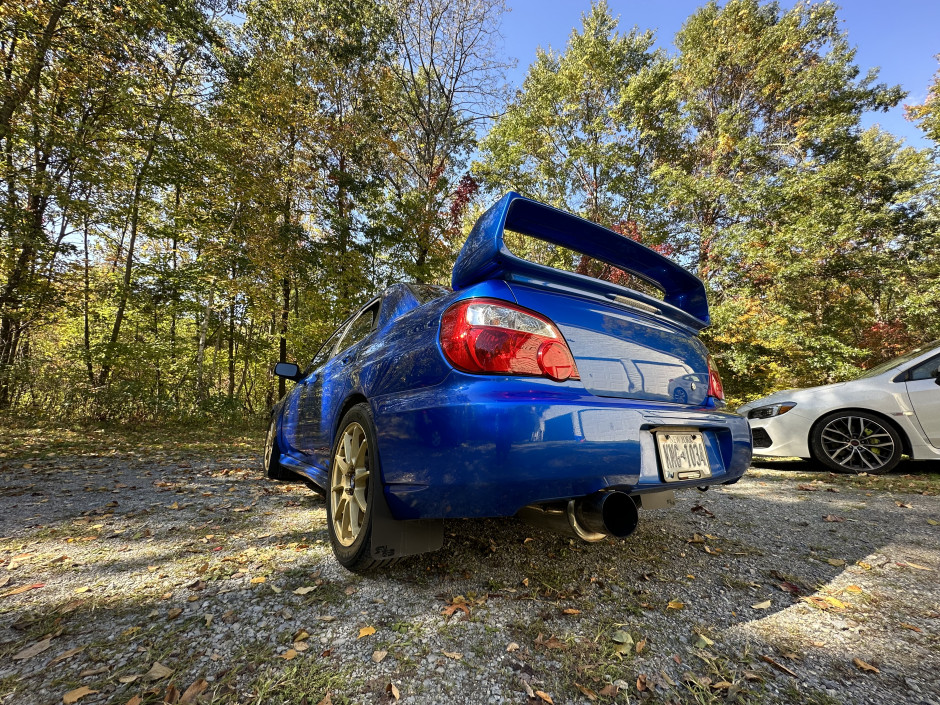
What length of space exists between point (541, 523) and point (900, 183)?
17.6 meters

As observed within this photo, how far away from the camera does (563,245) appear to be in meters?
1.99

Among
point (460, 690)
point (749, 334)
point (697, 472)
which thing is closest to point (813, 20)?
point (749, 334)

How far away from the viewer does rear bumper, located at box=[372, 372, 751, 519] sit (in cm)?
126

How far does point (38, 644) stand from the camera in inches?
48.9

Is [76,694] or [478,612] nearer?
[76,694]

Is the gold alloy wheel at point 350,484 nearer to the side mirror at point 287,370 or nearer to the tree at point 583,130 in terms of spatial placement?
the side mirror at point 287,370

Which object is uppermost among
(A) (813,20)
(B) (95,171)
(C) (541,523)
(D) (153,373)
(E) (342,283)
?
(A) (813,20)

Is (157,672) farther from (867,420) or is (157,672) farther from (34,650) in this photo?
(867,420)

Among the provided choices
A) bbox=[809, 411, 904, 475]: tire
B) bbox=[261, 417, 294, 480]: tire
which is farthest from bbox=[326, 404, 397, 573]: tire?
bbox=[809, 411, 904, 475]: tire

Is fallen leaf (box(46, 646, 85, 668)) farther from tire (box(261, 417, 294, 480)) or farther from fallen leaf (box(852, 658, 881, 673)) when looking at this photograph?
tire (box(261, 417, 294, 480))

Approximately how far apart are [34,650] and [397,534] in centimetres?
113

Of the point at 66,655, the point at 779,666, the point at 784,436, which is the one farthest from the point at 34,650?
the point at 784,436

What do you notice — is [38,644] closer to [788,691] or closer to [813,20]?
[788,691]

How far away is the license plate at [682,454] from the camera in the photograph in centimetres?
152
